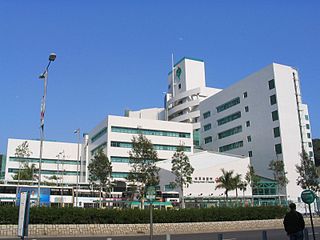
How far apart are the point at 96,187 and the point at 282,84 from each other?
40849 mm

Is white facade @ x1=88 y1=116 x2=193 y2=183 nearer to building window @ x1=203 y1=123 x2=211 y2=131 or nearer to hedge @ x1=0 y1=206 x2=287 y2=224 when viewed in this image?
building window @ x1=203 y1=123 x2=211 y2=131

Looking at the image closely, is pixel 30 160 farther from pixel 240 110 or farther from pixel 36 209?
pixel 36 209

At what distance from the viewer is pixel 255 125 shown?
74812 millimetres

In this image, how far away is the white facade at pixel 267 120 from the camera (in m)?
68.3

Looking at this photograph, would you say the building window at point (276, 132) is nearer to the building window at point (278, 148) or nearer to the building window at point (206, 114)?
the building window at point (278, 148)

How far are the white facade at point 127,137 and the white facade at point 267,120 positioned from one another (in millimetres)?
11176

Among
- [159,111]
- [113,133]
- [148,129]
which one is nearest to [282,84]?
[148,129]

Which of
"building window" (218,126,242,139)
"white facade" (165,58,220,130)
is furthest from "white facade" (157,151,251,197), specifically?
"white facade" (165,58,220,130)

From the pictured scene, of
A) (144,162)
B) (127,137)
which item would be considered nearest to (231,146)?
(127,137)

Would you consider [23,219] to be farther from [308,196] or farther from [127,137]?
[127,137]

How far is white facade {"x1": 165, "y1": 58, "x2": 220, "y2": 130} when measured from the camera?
99.8 meters

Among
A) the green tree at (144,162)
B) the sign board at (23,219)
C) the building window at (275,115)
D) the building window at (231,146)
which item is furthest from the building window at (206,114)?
the sign board at (23,219)

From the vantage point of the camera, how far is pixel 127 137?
259 ft

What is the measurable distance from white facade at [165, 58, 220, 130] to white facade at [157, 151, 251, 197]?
93.9ft
